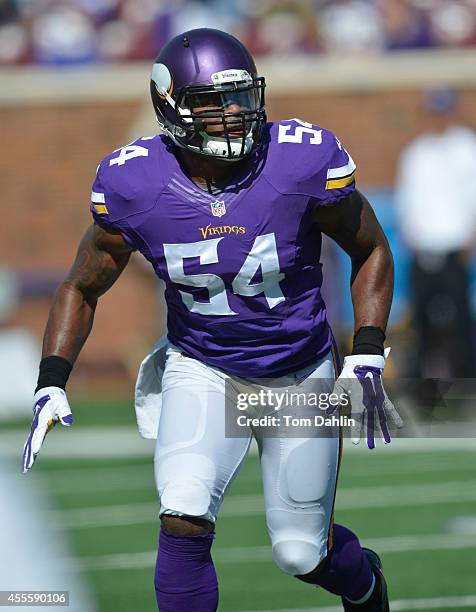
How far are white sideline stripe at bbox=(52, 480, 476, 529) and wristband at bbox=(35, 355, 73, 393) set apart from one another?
7.73ft

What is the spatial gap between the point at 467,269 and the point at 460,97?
8.99 ft

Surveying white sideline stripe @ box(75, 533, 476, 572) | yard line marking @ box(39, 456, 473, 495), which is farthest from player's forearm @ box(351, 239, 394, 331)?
yard line marking @ box(39, 456, 473, 495)

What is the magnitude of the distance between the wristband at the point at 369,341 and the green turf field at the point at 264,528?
3.89 ft

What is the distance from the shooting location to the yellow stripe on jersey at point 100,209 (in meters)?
3.72

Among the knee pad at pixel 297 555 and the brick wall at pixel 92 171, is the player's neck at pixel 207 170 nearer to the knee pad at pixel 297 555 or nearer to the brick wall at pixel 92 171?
the knee pad at pixel 297 555

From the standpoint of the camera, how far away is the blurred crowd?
37.8ft

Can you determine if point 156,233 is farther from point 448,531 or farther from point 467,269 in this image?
point 467,269

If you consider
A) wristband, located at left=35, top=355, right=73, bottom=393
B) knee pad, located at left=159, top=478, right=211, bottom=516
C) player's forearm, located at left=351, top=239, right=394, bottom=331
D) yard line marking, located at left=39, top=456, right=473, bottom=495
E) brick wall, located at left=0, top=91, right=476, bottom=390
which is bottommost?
brick wall, located at left=0, top=91, right=476, bottom=390

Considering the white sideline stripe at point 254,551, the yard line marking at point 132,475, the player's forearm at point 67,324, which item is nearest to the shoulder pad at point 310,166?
the player's forearm at point 67,324

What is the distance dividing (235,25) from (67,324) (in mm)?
8333

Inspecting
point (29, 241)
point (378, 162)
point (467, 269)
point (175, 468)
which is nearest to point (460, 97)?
point (378, 162)

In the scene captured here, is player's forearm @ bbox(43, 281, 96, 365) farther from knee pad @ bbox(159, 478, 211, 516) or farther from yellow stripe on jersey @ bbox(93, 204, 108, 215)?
knee pad @ bbox(159, 478, 211, 516)

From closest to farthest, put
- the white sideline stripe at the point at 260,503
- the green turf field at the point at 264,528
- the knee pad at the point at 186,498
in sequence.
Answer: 1. the knee pad at the point at 186,498
2. the green turf field at the point at 264,528
3. the white sideline stripe at the point at 260,503

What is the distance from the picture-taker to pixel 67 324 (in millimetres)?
3887
